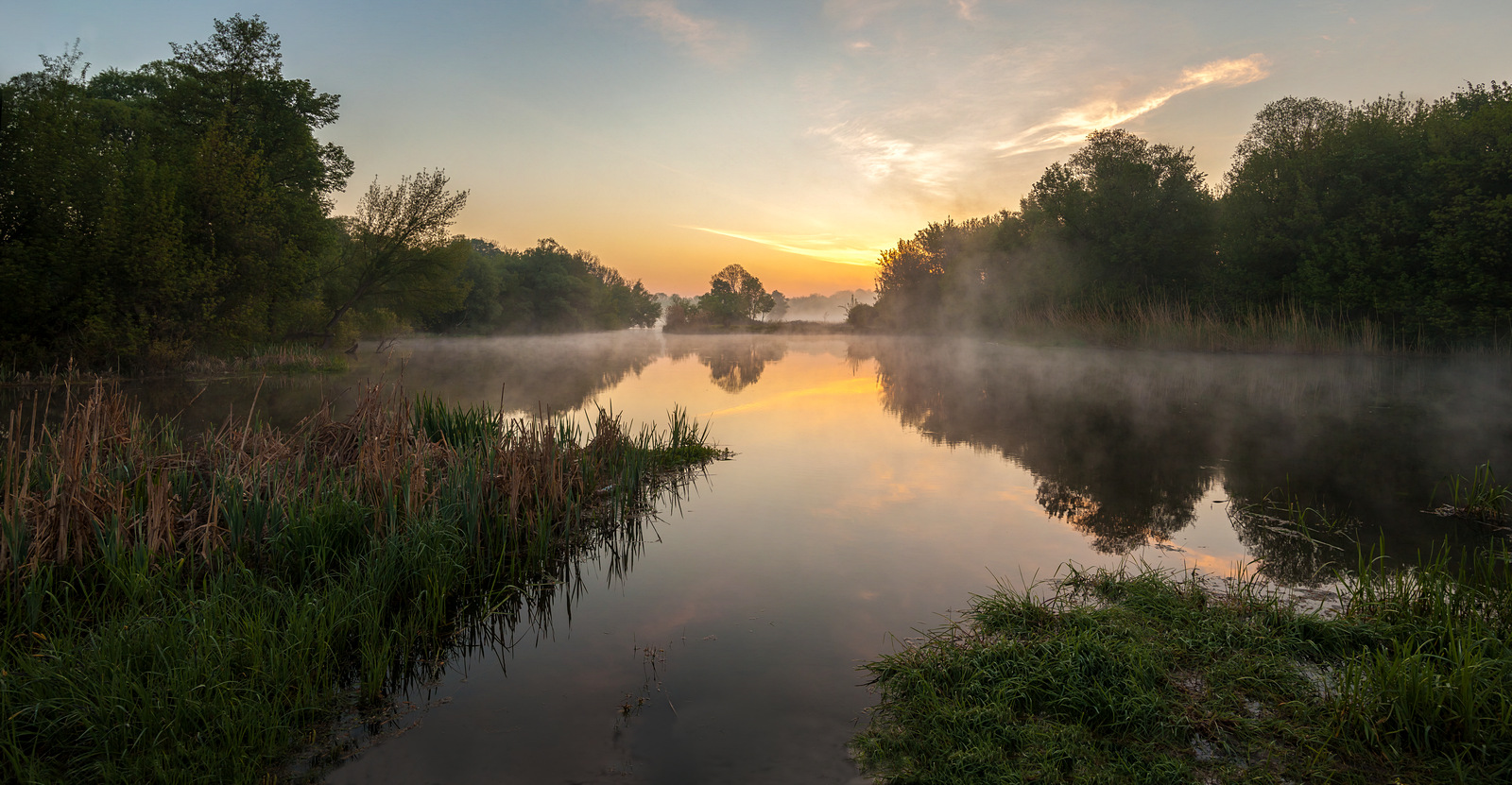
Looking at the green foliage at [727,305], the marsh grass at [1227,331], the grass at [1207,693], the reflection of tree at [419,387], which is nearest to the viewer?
the grass at [1207,693]

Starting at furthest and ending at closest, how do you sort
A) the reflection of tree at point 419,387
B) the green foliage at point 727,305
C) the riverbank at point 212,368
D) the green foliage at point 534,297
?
the green foliage at point 727,305 < the green foliage at point 534,297 < the riverbank at point 212,368 < the reflection of tree at point 419,387

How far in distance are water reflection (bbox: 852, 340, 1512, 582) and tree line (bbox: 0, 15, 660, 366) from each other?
2418cm

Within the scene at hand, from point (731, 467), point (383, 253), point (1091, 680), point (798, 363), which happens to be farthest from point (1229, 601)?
point (383, 253)

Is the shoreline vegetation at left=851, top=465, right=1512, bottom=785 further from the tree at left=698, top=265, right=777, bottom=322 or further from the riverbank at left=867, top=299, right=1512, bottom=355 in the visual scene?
the tree at left=698, top=265, right=777, bottom=322

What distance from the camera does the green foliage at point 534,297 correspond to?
224 feet

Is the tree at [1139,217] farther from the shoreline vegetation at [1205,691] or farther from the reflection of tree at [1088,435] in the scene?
the shoreline vegetation at [1205,691]

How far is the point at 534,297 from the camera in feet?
266

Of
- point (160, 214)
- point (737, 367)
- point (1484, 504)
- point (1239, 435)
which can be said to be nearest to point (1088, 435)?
point (1239, 435)

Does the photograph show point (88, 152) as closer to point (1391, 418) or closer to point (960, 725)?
point (960, 725)

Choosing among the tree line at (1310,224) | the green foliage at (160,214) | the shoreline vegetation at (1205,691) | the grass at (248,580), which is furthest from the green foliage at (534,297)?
the shoreline vegetation at (1205,691)

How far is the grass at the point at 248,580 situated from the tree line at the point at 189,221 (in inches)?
796

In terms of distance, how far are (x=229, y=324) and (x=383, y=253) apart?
14.3 metres

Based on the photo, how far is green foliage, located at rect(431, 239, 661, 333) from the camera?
2687 inches

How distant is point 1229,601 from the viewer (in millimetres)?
4766
